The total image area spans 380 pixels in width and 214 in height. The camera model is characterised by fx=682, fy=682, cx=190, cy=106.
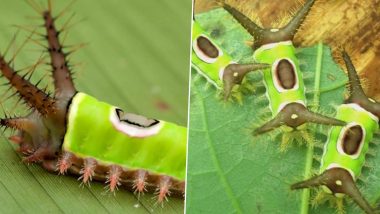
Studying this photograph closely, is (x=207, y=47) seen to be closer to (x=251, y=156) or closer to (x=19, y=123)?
(x=251, y=156)

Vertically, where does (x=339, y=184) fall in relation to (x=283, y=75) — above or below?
below

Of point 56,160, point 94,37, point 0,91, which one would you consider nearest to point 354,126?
point 56,160

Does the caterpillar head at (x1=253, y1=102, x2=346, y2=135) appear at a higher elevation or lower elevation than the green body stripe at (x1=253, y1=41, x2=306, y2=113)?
lower

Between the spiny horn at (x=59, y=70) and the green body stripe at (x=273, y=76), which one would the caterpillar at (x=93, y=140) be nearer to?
the spiny horn at (x=59, y=70)

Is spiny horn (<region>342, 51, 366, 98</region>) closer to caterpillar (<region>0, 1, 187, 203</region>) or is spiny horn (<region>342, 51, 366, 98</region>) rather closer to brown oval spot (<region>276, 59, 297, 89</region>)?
brown oval spot (<region>276, 59, 297, 89</region>)

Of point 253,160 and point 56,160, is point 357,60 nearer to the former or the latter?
point 253,160

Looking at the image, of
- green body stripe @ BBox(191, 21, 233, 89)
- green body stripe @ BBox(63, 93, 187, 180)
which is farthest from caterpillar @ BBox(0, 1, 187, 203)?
green body stripe @ BBox(191, 21, 233, 89)

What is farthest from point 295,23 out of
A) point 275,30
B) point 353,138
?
point 353,138

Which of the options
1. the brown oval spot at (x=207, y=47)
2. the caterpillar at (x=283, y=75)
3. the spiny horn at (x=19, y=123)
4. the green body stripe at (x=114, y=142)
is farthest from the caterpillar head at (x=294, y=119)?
the spiny horn at (x=19, y=123)
